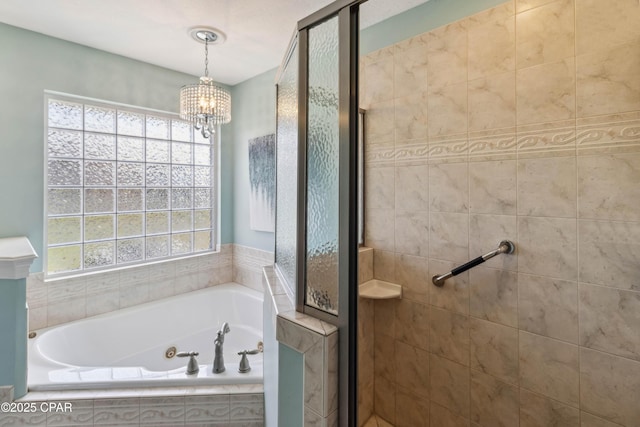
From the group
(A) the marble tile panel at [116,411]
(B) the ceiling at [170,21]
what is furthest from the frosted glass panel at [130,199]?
(A) the marble tile panel at [116,411]

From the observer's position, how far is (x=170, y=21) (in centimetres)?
194

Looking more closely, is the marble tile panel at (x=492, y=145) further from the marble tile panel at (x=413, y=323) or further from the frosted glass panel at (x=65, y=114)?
the frosted glass panel at (x=65, y=114)

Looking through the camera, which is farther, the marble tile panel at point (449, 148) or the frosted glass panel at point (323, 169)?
the marble tile panel at point (449, 148)

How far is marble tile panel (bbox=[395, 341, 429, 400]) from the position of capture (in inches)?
Answer: 68.2

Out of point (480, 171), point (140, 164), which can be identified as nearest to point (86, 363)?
point (140, 164)

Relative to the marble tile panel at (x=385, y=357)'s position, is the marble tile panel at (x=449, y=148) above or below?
above

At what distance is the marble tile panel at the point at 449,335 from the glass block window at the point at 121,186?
2.25 meters

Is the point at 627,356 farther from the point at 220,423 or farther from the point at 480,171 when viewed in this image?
the point at 220,423

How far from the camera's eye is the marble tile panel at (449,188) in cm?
158

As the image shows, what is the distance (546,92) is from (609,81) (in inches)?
7.9

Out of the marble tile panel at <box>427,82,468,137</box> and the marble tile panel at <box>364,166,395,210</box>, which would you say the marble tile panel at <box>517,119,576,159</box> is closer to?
the marble tile panel at <box>427,82,468,137</box>

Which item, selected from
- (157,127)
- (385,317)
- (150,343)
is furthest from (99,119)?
(385,317)

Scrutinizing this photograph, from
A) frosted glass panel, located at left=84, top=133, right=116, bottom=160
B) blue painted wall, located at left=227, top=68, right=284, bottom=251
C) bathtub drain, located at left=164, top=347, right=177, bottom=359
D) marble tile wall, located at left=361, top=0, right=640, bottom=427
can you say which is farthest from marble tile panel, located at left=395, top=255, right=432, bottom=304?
frosted glass panel, located at left=84, top=133, right=116, bottom=160

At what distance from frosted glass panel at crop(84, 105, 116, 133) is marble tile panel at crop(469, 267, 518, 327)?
2810 mm
